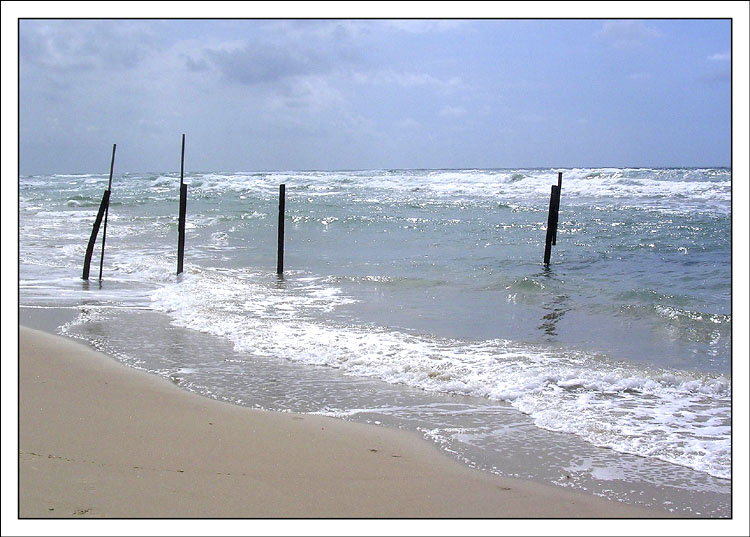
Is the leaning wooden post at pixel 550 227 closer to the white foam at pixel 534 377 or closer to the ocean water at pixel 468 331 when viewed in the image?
the ocean water at pixel 468 331

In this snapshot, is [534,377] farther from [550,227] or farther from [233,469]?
[550,227]

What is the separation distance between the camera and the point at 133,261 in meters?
16.2

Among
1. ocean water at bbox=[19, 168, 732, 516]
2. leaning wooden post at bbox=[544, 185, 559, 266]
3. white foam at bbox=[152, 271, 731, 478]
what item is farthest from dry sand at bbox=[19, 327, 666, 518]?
leaning wooden post at bbox=[544, 185, 559, 266]

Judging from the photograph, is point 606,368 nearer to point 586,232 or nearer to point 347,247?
point 347,247

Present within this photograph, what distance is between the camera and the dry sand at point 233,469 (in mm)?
4027

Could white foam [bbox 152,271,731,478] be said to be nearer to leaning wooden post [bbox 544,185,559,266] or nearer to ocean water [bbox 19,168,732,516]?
ocean water [bbox 19,168,732,516]

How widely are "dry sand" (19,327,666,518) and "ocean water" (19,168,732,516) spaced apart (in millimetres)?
326

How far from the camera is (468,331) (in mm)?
9258

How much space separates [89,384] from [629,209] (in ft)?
85.8

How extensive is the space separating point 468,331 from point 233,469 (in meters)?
5.16

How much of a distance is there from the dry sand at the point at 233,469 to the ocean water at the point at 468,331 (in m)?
0.33

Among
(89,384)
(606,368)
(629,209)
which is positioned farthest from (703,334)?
(629,209)

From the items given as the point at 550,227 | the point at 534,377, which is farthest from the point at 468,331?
the point at 550,227

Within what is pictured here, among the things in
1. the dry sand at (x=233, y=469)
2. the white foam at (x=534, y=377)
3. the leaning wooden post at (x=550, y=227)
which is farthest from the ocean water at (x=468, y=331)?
the leaning wooden post at (x=550, y=227)
